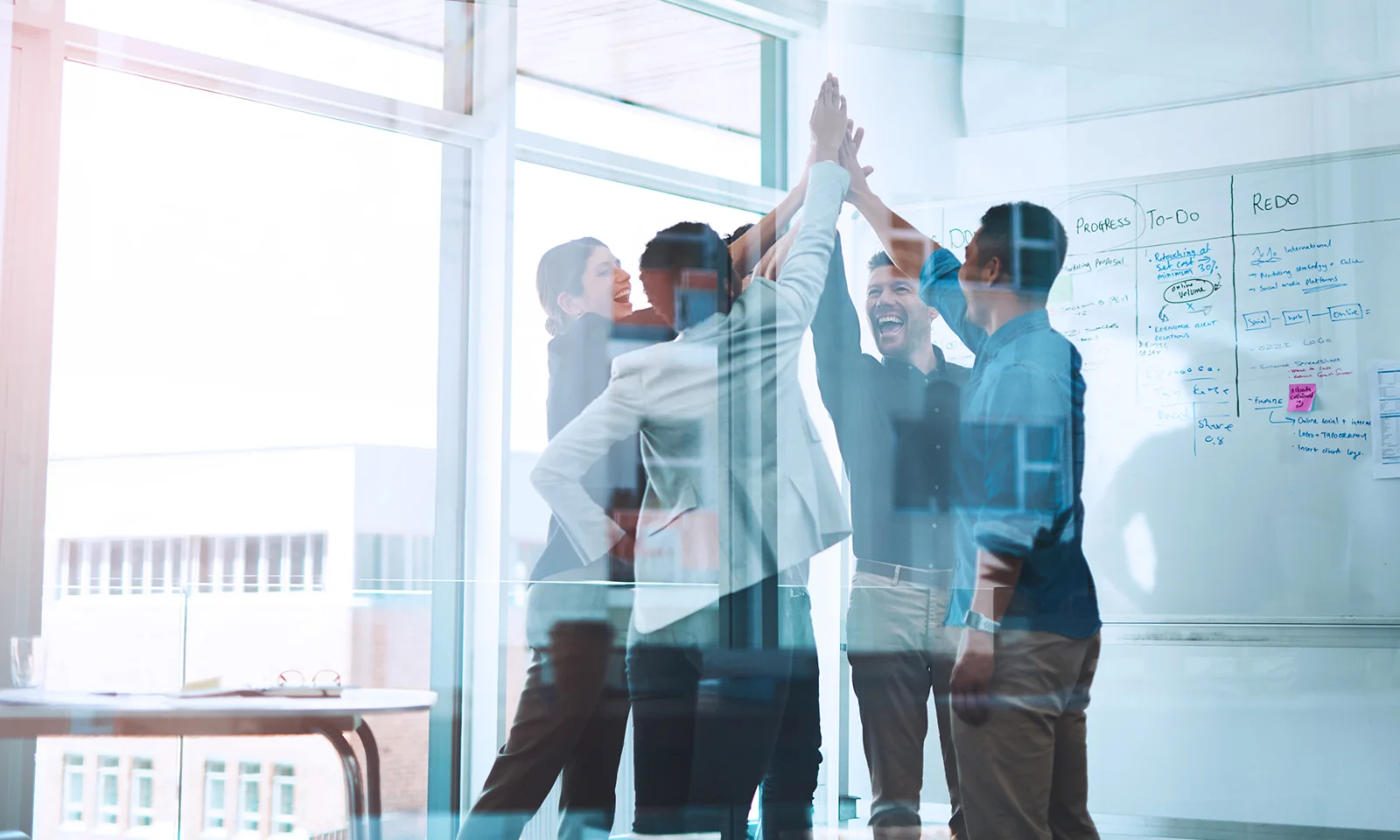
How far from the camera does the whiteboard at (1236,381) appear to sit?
2.86m

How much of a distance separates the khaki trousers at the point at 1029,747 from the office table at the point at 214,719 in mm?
1074

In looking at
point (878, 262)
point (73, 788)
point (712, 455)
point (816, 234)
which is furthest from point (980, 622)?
point (73, 788)

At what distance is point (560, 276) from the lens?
2.75 meters

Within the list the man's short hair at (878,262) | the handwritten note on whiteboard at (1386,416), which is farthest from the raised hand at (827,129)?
the handwritten note on whiteboard at (1386,416)

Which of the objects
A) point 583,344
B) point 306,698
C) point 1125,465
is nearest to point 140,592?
point 306,698

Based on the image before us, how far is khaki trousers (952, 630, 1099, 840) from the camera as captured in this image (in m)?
2.07

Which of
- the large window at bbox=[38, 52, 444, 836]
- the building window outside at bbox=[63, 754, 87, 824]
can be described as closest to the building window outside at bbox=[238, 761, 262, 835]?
the large window at bbox=[38, 52, 444, 836]

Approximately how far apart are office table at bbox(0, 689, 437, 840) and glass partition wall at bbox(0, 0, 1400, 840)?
0.03m

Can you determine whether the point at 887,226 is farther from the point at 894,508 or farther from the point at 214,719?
the point at 214,719

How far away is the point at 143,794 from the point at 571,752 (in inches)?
29.5

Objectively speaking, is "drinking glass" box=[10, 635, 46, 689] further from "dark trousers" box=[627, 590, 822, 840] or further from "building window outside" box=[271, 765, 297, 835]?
"dark trousers" box=[627, 590, 822, 840]

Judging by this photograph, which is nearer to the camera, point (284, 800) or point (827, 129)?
point (284, 800)

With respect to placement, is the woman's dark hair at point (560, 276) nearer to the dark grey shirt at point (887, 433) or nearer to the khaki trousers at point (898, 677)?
the dark grey shirt at point (887, 433)

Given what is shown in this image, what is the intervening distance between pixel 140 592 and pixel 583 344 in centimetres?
95
